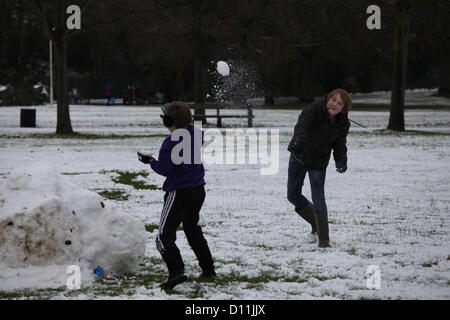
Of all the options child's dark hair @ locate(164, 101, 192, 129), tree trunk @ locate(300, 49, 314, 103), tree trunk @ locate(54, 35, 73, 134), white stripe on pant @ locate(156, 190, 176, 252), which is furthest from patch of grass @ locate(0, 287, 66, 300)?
tree trunk @ locate(300, 49, 314, 103)

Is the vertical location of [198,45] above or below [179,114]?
above

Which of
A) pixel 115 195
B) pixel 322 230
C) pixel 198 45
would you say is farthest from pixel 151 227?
pixel 198 45

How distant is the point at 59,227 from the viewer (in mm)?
5973

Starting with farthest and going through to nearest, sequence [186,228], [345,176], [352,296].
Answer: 1. [345,176]
2. [186,228]
3. [352,296]

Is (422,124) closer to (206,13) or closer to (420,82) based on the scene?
(206,13)

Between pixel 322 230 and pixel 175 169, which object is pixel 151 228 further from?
pixel 175 169

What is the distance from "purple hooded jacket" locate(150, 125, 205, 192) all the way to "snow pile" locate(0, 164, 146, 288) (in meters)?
0.70

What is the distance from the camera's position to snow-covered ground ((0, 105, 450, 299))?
5.90 m

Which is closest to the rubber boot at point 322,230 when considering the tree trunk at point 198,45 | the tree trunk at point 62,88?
the tree trunk at point 62,88

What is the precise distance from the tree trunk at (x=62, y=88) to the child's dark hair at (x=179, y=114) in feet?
59.6

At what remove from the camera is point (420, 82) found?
224 ft

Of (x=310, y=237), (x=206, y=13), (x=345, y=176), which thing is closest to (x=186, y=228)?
(x=310, y=237)

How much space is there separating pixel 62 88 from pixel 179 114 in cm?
1849
